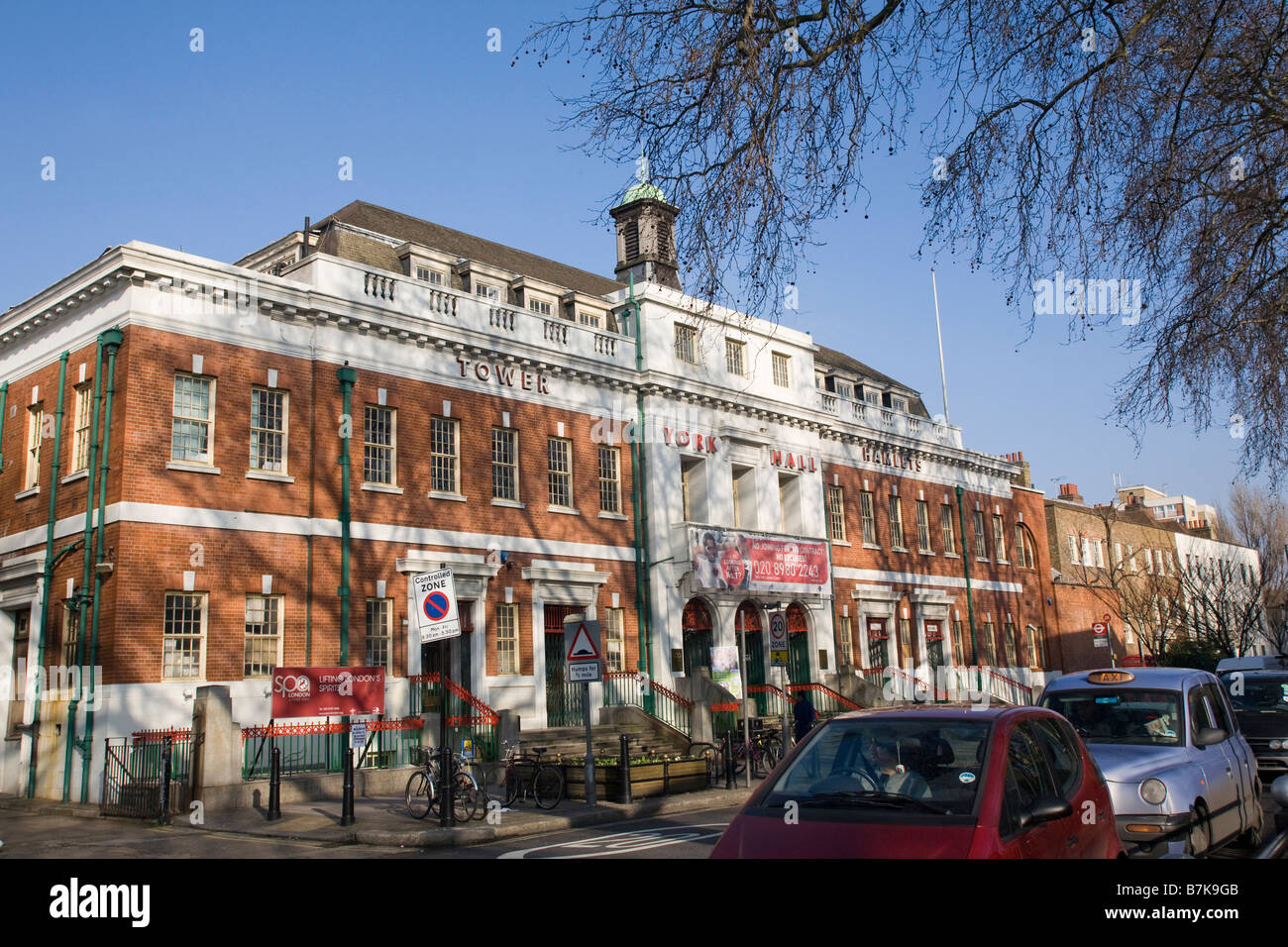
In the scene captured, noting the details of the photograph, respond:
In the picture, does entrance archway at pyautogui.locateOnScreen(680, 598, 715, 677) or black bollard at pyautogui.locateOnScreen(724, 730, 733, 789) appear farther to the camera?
entrance archway at pyautogui.locateOnScreen(680, 598, 715, 677)

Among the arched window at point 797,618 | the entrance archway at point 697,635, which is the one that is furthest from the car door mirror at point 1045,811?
the arched window at point 797,618

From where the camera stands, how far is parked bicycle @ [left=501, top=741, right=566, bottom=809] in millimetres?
18594

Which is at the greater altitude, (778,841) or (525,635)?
(525,635)

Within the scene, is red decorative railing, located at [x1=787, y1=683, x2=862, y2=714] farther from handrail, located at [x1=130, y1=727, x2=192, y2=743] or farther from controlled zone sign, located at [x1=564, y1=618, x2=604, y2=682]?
handrail, located at [x1=130, y1=727, x2=192, y2=743]

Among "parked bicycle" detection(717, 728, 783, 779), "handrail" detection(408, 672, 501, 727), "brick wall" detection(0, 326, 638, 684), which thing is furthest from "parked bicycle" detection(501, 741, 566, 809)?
"parked bicycle" detection(717, 728, 783, 779)

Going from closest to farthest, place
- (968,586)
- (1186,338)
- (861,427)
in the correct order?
(1186,338), (861,427), (968,586)

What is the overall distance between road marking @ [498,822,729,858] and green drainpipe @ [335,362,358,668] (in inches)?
405

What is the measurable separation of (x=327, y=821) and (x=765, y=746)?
11.6 meters

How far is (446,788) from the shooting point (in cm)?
1559

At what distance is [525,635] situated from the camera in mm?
27078
